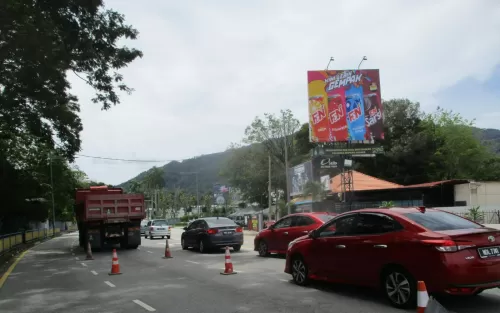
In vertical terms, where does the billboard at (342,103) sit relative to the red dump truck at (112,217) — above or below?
above

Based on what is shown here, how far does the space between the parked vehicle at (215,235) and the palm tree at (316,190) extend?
→ 2026 centimetres

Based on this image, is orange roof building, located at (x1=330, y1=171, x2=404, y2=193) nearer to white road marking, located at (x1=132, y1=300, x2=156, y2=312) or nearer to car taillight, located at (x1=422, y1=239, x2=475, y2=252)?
white road marking, located at (x1=132, y1=300, x2=156, y2=312)

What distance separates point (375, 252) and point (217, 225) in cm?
1236

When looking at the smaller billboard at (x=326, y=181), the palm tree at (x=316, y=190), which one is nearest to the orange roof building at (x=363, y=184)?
the smaller billboard at (x=326, y=181)

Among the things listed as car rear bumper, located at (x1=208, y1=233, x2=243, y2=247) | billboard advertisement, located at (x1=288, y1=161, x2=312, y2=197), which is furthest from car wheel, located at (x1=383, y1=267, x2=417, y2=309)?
billboard advertisement, located at (x1=288, y1=161, x2=312, y2=197)

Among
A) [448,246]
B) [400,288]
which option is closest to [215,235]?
[400,288]

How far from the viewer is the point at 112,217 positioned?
2178cm

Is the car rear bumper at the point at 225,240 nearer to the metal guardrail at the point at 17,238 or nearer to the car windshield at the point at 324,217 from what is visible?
the car windshield at the point at 324,217

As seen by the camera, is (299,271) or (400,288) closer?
(400,288)

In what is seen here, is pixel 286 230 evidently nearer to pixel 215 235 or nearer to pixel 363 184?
pixel 215 235

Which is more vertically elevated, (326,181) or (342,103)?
(342,103)

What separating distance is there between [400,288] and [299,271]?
2.92 meters

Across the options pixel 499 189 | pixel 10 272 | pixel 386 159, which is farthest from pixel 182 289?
pixel 386 159

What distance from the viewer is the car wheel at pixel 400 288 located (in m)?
7.11
